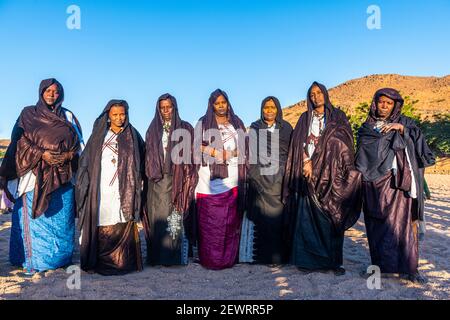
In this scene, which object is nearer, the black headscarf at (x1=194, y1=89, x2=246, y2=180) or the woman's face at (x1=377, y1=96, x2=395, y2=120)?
the woman's face at (x1=377, y1=96, x2=395, y2=120)

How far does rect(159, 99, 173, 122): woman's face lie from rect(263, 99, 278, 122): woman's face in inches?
42.5

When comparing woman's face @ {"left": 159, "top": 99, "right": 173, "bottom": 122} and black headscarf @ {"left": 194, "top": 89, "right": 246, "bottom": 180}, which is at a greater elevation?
woman's face @ {"left": 159, "top": 99, "right": 173, "bottom": 122}

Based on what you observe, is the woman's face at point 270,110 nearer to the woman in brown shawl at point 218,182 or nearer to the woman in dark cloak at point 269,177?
the woman in dark cloak at point 269,177

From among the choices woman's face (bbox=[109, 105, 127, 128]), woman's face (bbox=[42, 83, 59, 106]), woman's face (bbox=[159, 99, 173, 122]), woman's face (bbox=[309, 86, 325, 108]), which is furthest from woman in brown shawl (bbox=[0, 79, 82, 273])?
woman's face (bbox=[309, 86, 325, 108])

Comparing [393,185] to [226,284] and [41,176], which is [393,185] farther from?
[41,176]

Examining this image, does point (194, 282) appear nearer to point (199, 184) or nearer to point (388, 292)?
point (199, 184)

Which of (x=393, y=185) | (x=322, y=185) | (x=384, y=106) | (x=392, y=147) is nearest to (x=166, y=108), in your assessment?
(x=322, y=185)

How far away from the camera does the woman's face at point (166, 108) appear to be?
4.25m

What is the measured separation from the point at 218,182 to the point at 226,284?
1.13 meters

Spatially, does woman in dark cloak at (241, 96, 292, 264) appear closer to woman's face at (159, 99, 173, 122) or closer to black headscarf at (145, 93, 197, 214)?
black headscarf at (145, 93, 197, 214)

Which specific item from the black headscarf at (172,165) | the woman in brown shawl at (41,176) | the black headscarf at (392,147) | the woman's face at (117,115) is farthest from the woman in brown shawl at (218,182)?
the woman in brown shawl at (41,176)

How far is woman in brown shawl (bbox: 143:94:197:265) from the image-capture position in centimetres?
423

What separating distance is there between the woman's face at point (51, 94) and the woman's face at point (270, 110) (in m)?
2.32

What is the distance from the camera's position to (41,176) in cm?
407
